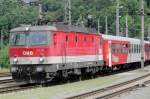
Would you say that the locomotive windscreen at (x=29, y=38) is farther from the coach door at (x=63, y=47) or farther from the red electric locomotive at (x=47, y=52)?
the coach door at (x=63, y=47)

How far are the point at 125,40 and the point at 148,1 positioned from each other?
76.6 m

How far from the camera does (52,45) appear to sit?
2428 cm

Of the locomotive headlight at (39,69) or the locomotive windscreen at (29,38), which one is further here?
the locomotive windscreen at (29,38)

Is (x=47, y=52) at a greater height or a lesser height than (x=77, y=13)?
lesser

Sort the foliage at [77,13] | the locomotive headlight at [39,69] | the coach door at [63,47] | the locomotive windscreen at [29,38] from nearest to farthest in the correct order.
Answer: the locomotive headlight at [39,69] → the locomotive windscreen at [29,38] → the coach door at [63,47] → the foliage at [77,13]

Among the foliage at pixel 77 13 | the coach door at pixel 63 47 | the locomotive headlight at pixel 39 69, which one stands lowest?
the locomotive headlight at pixel 39 69

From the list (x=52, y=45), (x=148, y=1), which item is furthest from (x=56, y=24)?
(x=148, y=1)

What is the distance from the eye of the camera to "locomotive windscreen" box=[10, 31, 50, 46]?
24.3m

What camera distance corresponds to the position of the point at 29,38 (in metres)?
24.7

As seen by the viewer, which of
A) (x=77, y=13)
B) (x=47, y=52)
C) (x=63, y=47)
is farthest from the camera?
(x=77, y=13)

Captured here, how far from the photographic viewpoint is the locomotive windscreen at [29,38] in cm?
2428

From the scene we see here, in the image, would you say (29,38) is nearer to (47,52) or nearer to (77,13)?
(47,52)

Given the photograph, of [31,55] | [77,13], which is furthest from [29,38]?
[77,13]

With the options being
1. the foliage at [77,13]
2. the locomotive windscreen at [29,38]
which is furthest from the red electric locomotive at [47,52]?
the foliage at [77,13]
